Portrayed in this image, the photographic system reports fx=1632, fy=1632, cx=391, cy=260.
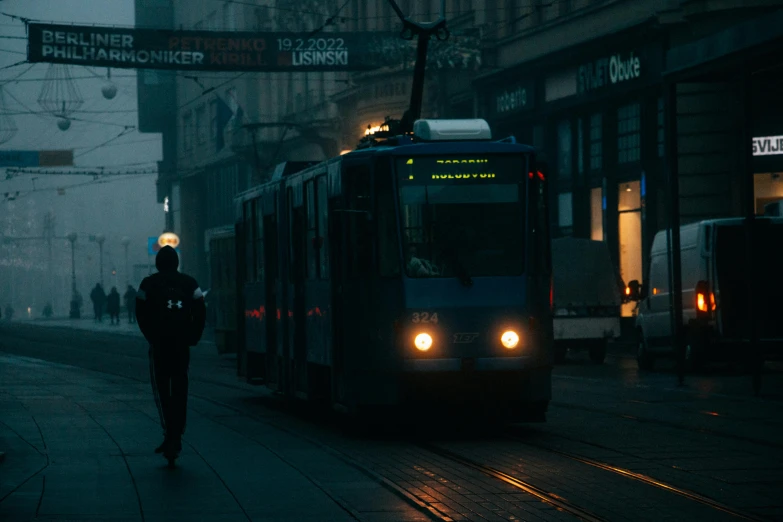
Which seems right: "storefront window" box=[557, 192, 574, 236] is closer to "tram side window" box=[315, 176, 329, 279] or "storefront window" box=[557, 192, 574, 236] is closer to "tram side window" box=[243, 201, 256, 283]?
"tram side window" box=[243, 201, 256, 283]

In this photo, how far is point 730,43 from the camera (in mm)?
19844

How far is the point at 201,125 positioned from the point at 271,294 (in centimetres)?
6151

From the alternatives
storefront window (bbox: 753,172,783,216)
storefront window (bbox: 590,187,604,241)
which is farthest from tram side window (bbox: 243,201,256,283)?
storefront window (bbox: 590,187,604,241)

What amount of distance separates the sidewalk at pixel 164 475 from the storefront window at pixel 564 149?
25.1 m

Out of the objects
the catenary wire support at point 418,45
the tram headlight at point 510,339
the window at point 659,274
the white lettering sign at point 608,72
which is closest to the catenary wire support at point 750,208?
the window at point 659,274

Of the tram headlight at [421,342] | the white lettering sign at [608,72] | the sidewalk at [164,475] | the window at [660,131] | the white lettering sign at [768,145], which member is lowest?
the sidewalk at [164,475]

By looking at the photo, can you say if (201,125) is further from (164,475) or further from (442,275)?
(164,475)

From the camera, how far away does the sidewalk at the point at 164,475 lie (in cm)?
944

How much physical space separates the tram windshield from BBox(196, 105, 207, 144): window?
212 ft

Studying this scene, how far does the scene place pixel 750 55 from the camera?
1952cm

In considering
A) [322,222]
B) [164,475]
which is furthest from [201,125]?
[164,475]

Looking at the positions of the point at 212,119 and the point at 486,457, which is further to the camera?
the point at 212,119

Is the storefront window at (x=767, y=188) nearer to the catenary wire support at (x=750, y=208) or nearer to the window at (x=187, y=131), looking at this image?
the catenary wire support at (x=750, y=208)

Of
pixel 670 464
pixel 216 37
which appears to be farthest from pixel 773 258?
pixel 216 37
